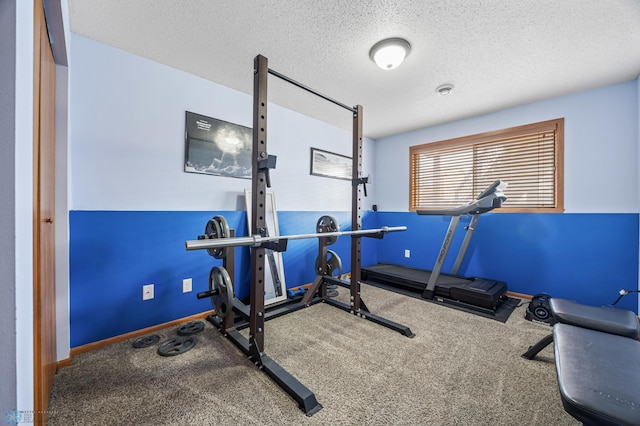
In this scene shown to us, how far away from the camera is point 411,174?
4051mm

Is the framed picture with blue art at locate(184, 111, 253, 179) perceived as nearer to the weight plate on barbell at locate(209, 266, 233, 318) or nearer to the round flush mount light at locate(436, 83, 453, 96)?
the weight plate on barbell at locate(209, 266, 233, 318)

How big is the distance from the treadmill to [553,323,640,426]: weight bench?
1.41 meters

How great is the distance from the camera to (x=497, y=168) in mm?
3264

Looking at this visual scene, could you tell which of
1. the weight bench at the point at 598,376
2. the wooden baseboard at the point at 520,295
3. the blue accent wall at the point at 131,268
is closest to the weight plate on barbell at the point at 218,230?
the blue accent wall at the point at 131,268

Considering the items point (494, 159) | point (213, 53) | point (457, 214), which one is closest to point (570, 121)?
point (494, 159)

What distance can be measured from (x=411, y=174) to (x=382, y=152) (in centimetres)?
72

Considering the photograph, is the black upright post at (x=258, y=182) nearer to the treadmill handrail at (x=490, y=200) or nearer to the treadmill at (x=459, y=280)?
the treadmill at (x=459, y=280)

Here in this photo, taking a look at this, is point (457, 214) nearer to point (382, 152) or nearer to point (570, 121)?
point (570, 121)

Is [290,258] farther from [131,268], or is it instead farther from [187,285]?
[131,268]

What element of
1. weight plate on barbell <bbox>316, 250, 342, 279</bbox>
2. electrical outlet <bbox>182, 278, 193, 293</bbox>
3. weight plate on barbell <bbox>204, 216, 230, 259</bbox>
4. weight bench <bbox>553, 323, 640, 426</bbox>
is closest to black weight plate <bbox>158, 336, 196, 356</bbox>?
electrical outlet <bbox>182, 278, 193, 293</bbox>

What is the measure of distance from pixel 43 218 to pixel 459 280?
374 cm

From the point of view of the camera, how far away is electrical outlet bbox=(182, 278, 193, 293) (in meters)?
2.25

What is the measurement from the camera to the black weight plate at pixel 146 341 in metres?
1.84

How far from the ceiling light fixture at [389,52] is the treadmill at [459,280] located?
168 cm
